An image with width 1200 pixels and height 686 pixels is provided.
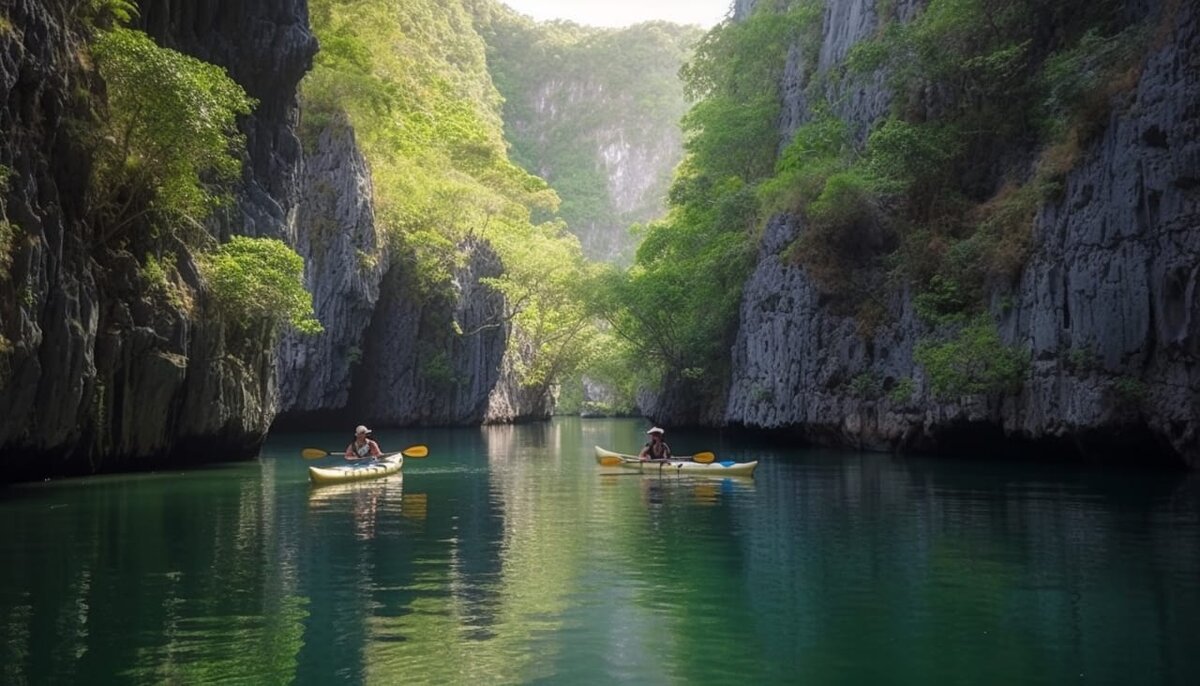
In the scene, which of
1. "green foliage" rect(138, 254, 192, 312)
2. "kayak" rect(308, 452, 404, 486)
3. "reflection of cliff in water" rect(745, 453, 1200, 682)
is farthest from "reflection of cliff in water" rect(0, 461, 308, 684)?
"green foliage" rect(138, 254, 192, 312)

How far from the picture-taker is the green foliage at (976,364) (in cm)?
2169

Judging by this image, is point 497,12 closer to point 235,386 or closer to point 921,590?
point 235,386

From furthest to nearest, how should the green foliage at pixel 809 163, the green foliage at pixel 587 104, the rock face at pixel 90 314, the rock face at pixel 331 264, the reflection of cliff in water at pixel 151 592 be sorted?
the green foliage at pixel 587 104, the rock face at pixel 331 264, the green foliage at pixel 809 163, the rock face at pixel 90 314, the reflection of cliff in water at pixel 151 592

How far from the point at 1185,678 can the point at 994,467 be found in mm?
16630

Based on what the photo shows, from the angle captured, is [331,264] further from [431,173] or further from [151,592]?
[151,592]

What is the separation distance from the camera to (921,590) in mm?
8898

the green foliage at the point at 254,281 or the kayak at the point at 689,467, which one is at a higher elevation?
the green foliage at the point at 254,281

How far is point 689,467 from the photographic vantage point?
67.9ft

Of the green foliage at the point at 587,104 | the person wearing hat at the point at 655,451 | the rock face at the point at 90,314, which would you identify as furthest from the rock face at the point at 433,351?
the green foliage at the point at 587,104

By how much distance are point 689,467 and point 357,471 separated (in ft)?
21.9

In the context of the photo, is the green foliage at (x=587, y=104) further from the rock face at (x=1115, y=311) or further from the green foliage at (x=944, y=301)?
the rock face at (x=1115, y=311)

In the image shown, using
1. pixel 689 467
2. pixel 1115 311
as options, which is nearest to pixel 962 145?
pixel 1115 311

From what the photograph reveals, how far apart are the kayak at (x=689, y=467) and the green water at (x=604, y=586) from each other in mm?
2581

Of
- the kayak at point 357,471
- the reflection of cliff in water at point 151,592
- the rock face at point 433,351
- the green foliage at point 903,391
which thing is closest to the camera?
the reflection of cliff in water at point 151,592
